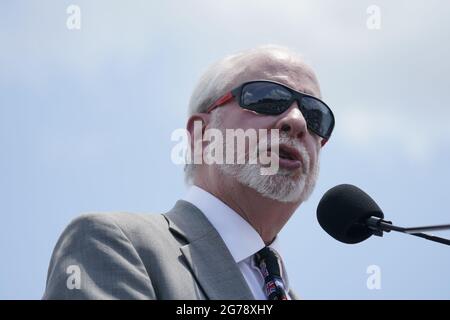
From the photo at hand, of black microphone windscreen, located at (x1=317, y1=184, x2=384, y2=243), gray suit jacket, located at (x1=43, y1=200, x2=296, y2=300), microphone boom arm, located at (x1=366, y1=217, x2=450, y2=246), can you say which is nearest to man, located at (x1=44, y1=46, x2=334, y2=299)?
gray suit jacket, located at (x1=43, y1=200, x2=296, y2=300)

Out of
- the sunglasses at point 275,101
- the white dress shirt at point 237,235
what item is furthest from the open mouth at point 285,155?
the white dress shirt at point 237,235

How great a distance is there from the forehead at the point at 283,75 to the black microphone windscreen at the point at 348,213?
681 millimetres

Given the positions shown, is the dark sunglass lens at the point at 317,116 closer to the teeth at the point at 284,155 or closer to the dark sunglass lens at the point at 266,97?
the dark sunglass lens at the point at 266,97

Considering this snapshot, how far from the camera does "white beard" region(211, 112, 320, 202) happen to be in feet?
14.0

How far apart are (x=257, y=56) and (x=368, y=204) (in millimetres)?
1236

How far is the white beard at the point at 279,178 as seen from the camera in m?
4.27

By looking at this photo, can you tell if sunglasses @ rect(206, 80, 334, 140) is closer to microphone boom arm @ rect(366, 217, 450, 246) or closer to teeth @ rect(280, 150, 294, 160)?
teeth @ rect(280, 150, 294, 160)

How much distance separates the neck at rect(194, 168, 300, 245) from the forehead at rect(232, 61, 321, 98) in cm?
67

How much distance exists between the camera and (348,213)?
13.7ft
